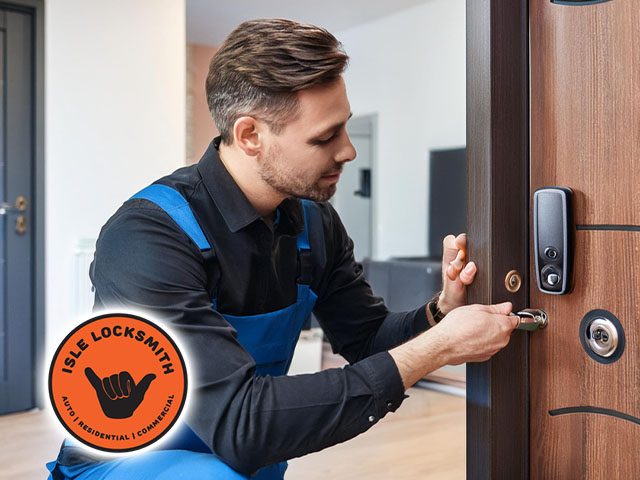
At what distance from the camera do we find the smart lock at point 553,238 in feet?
3.27

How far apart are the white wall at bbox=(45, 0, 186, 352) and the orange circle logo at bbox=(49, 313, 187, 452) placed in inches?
91.0

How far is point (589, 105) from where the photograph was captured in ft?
3.21

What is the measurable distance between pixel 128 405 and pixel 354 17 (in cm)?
533

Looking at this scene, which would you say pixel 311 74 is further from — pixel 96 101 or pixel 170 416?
pixel 96 101

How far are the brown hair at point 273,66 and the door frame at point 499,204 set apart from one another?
0.33 m

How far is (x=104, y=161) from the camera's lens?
11.6 feet

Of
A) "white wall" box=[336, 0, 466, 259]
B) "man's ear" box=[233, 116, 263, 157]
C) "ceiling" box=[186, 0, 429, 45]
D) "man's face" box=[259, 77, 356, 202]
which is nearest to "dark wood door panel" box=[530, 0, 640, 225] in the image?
"man's face" box=[259, 77, 356, 202]

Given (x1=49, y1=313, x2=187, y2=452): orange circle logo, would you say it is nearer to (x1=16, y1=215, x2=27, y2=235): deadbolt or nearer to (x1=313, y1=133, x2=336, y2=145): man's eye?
(x1=313, y1=133, x2=336, y2=145): man's eye

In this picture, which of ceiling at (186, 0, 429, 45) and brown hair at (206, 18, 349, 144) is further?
ceiling at (186, 0, 429, 45)

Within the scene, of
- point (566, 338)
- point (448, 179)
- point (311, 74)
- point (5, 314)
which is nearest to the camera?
point (566, 338)

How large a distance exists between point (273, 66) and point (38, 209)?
2.50m

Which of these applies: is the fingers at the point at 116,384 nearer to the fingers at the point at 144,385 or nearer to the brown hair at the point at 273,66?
the fingers at the point at 144,385

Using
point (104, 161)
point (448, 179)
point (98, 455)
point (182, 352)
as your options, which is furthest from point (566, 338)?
point (448, 179)

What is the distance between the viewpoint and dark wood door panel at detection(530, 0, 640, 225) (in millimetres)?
931
